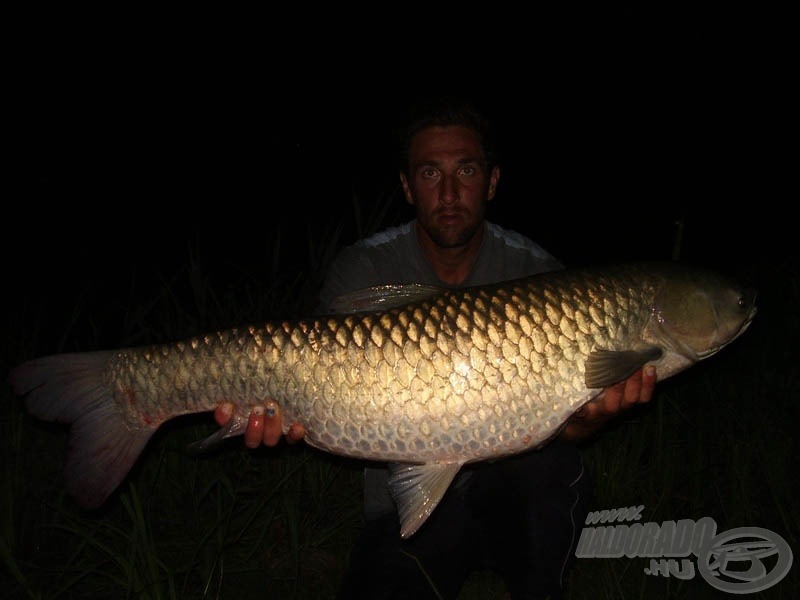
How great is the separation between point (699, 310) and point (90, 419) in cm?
164

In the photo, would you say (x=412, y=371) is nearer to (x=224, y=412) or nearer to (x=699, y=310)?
(x=224, y=412)

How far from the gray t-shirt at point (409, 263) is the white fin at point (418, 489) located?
759 millimetres

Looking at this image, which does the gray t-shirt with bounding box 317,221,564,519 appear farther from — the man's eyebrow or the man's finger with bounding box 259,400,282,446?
the man's finger with bounding box 259,400,282,446

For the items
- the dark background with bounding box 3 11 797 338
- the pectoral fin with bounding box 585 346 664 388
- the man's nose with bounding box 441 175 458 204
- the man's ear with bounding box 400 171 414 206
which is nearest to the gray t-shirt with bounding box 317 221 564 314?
the man's ear with bounding box 400 171 414 206

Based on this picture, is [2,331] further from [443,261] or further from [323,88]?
[323,88]

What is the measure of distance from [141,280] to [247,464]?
17.1 ft

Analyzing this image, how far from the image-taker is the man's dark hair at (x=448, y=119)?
7.24ft

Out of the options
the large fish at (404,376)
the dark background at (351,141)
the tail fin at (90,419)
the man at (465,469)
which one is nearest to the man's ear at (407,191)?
the man at (465,469)

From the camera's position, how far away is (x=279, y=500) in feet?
7.61

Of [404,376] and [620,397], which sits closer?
[404,376]

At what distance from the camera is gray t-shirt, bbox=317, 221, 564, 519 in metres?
2.23

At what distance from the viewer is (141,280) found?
6941 millimetres

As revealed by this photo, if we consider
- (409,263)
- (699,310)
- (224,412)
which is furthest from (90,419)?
(699,310)

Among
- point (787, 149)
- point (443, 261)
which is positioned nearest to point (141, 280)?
point (443, 261)
